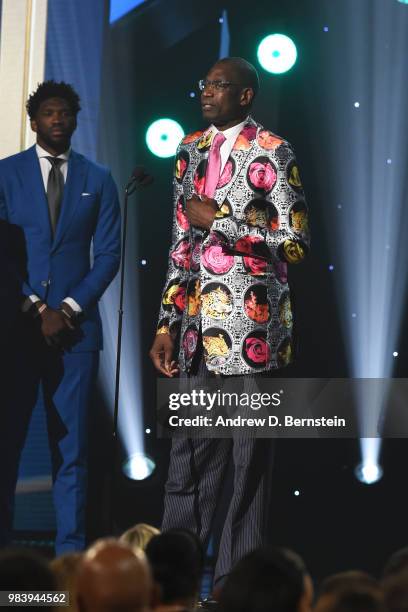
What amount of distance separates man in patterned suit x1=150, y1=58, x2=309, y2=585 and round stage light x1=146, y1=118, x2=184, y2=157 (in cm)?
96

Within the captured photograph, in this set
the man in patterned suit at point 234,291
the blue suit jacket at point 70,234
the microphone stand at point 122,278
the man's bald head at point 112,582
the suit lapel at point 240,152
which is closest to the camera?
the man's bald head at point 112,582

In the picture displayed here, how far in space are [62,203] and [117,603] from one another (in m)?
3.18

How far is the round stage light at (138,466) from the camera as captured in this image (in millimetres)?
5184

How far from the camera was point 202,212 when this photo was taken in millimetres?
4004

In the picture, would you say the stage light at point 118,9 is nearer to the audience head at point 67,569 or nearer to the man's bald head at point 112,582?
the audience head at point 67,569

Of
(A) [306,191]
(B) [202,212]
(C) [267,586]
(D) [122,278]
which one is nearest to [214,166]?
(B) [202,212]

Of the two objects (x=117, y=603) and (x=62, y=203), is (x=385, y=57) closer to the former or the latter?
(x=62, y=203)

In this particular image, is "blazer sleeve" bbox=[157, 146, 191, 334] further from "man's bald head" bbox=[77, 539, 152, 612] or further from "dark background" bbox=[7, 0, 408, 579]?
"man's bald head" bbox=[77, 539, 152, 612]

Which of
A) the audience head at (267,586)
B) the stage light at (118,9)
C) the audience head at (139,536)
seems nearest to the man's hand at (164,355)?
the audience head at (139,536)

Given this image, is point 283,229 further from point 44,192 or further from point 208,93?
point 44,192

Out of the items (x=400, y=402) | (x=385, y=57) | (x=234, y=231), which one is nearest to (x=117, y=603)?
(x=234, y=231)

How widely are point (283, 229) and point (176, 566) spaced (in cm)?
200

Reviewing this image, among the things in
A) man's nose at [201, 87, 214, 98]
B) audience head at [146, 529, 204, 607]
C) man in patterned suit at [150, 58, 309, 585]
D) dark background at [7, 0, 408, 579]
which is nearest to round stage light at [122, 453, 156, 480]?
dark background at [7, 0, 408, 579]

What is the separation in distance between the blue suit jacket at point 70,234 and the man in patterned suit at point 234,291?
2.07ft
